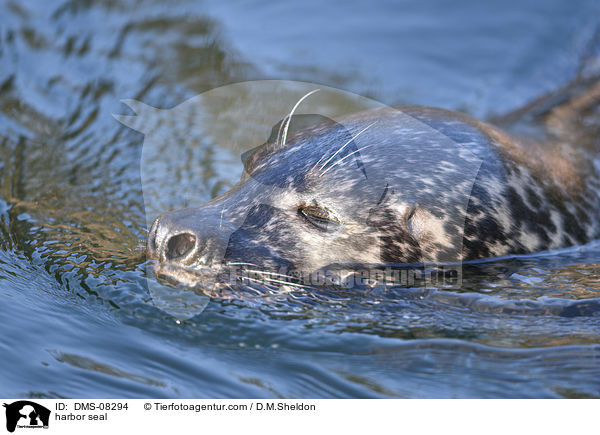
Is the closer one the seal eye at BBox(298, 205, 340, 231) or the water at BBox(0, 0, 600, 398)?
the water at BBox(0, 0, 600, 398)

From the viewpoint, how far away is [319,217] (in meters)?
3.84

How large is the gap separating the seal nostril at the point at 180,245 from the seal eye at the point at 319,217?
56 cm

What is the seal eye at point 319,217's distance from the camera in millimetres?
3811
